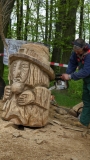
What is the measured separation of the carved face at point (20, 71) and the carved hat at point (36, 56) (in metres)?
0.09

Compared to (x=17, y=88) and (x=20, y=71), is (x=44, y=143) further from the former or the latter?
(x=20, y=71)

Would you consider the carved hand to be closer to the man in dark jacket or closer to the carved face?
the carved face

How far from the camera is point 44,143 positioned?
13.1 feet

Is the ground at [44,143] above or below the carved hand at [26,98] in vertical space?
below

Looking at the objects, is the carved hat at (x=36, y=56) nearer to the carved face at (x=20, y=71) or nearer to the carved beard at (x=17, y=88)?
the carved face at (x=20, y=71)

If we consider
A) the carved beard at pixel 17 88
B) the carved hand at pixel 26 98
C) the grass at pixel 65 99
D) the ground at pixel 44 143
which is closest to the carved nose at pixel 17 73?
the carved beard at pixel 17 88

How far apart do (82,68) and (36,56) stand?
824 mm

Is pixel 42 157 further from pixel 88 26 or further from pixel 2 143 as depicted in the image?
pixel 88 26

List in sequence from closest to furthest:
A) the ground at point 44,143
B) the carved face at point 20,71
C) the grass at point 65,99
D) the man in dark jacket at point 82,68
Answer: the ground at point 44,143 → the carved face at point 20,71 → the man in dark jacket at point 82,68 → the grass at point 65,99

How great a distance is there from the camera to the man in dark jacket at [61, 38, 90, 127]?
4676 millimetres

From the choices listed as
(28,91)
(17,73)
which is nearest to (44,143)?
(28,91)

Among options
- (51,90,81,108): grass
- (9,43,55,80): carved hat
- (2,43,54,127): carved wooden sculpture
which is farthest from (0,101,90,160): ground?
(51,90,81,108): grass

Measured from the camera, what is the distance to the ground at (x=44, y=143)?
3.54 metres

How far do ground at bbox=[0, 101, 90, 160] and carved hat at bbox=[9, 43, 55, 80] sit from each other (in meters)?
0.97
